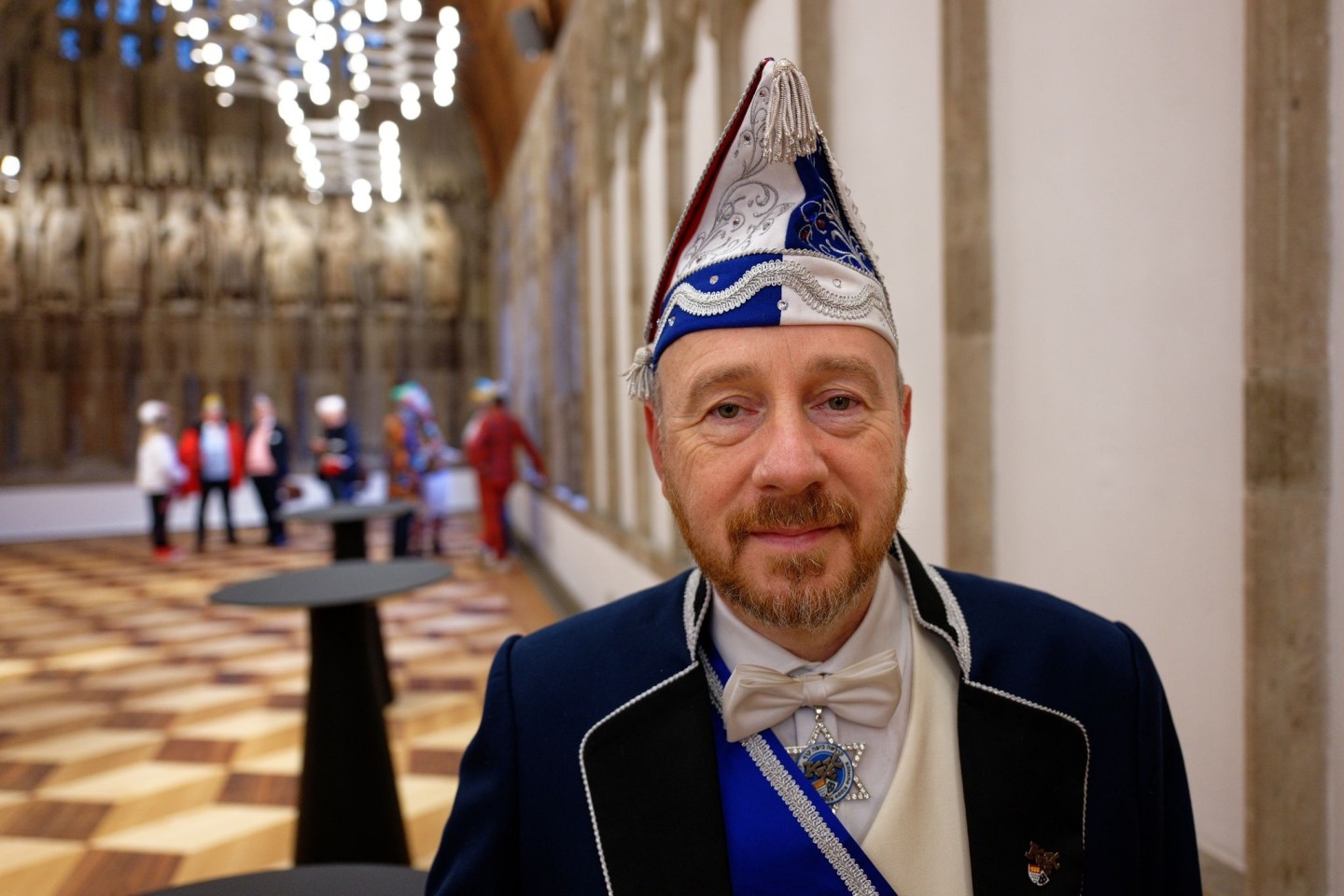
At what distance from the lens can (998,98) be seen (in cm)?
227

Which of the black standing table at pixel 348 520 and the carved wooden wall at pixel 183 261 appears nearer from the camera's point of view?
the black standing table at pixel 348 520

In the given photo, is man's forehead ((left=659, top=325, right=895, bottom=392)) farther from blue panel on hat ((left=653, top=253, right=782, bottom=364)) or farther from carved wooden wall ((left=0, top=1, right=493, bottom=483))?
carved wooden wall ((left=0, top=1, right=493, bottom=483))

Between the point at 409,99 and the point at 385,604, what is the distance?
496 cm

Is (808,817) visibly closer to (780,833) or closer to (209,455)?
(780,833)

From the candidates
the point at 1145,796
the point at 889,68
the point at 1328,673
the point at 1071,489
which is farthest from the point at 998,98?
the point at 1145,796

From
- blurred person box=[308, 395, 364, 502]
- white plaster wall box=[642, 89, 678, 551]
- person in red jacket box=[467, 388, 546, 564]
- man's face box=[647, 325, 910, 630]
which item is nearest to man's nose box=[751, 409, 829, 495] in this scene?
man's face box=[647, 325, 910, 630]

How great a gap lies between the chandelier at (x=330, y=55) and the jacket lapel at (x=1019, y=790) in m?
7.45

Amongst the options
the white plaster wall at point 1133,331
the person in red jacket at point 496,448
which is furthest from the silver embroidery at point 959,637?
the person in red jacket at point 496,448

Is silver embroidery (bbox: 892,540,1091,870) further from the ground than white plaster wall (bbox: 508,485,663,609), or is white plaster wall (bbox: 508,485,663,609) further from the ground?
silver embroidery (bbox: 892,540,1091,870)

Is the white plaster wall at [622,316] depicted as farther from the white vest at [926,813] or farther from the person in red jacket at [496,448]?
the white vest at [926,813]

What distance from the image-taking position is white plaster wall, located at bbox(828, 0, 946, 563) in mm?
2574

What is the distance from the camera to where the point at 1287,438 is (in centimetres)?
145

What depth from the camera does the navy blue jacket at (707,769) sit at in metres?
1.08

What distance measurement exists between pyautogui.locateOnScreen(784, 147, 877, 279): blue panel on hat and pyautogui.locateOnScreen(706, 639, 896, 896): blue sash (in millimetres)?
574
